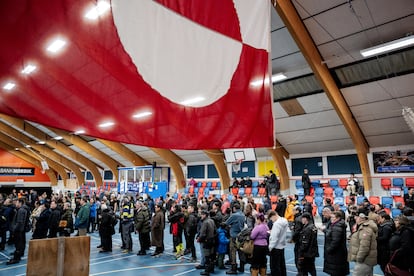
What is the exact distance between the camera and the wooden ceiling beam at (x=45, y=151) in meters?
24.0

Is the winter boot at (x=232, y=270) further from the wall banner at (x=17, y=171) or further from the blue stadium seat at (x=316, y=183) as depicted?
the wall banner at (x=17, y=171)

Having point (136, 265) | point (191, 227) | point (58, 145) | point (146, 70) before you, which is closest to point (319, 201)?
point (191, 227)

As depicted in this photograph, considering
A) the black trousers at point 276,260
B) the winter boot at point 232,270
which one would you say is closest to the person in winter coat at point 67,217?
the winter boot at point 232,270

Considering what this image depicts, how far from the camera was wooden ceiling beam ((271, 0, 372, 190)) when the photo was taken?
8867 mm

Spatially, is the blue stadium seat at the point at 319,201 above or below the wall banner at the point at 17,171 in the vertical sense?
below

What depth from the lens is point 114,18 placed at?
2006mm

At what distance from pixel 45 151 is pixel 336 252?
31.9m

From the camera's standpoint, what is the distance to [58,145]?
27938 mm

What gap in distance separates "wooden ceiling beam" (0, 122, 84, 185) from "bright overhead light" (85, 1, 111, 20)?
26.2 meters

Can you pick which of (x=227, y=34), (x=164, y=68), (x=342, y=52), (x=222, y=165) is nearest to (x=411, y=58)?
(x=342, y=52)

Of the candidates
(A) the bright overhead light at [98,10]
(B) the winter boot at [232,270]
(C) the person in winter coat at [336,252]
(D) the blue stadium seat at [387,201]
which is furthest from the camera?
(D) the blue stadium seat at [387,201]

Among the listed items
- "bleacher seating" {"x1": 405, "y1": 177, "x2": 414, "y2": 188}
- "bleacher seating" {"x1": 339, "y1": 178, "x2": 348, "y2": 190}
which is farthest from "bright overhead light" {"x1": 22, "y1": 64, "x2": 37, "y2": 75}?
"bleacher seating" {"x1": 339, "y1": 178, "x2": 348, "y2": 190}

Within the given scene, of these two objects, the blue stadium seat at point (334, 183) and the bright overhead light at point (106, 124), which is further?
the blue stadium seat at point (334, 183)

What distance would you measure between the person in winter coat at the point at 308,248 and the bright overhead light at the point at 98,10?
536 cm
